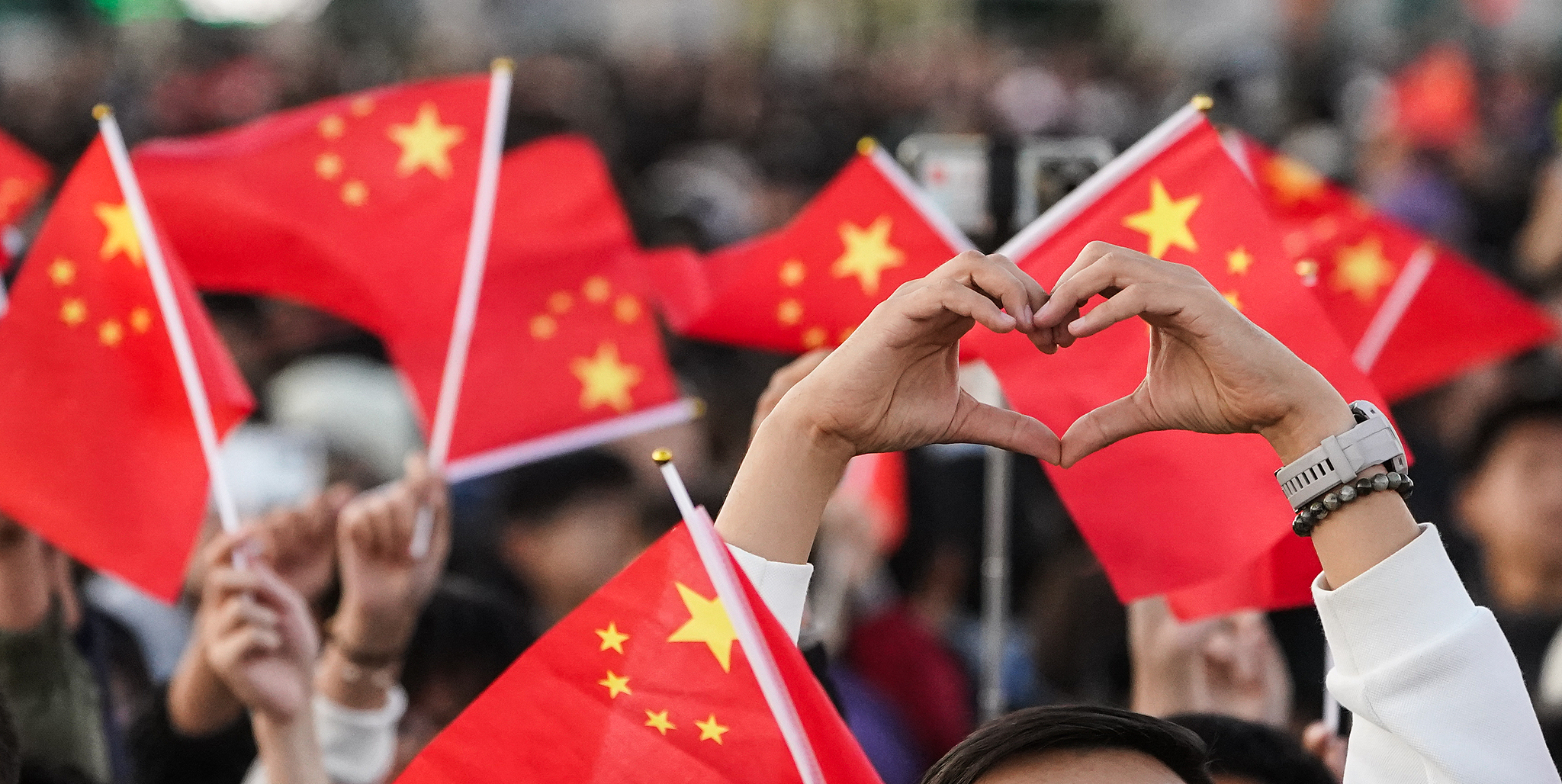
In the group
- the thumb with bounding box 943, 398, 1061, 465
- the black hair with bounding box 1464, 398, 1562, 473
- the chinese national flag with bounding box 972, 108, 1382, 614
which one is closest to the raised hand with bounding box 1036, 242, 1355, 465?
the thumb with bounding box 943, 398, 1061, 465

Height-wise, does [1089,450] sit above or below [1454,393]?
above

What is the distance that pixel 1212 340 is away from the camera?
151 centimetres

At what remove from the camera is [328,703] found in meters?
2.61

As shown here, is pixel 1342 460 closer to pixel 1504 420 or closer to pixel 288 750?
pixel 288 750

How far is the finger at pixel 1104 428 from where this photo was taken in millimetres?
1667

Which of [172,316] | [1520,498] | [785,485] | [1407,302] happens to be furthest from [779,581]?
[1520,498]

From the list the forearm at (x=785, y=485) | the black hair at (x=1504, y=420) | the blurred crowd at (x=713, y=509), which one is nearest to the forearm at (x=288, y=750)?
the blurred crowd at (x=713, y=509)

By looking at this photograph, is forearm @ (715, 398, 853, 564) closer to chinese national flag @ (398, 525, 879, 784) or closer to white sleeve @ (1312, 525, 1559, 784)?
chinese national flag @ (398, 525, 879, 784)

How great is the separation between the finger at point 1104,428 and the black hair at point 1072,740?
0.91 feet

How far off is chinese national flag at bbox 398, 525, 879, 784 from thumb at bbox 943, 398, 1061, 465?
0.31 meters

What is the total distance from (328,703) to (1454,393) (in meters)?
4.86

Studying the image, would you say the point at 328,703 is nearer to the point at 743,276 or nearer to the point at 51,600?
the point at 51,600

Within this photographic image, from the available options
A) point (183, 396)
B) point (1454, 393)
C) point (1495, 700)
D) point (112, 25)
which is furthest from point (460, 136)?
point (112, 25)

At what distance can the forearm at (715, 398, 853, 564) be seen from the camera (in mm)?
1697
